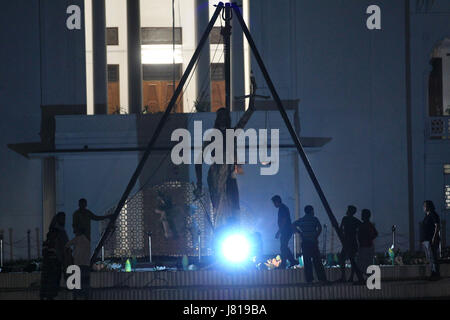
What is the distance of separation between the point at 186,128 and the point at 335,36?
4838mm

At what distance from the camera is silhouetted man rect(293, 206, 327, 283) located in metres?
18.7

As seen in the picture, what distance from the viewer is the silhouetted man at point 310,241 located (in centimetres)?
1869

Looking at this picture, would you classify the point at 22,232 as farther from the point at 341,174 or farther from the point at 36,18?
the point at 341,174

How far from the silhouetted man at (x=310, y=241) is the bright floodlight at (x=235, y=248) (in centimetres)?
143

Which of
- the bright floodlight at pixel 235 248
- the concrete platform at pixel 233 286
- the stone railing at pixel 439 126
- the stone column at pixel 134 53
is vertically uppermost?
the stone column at pixel 134 53

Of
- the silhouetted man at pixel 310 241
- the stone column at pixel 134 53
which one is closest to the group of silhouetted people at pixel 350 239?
the silhouetted man at pixel 310 241

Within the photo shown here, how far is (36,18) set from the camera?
25.3m

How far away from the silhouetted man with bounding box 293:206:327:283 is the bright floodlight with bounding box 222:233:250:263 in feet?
4.69

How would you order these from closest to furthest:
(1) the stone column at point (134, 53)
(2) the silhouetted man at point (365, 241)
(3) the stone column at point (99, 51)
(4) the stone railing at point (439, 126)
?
(2) the silhouetted man at point (365, 241) → (1) the stone column at point (134, 53) → (3) the stone column at point (99, 51) → (4) the stone railing at point (439, 126)

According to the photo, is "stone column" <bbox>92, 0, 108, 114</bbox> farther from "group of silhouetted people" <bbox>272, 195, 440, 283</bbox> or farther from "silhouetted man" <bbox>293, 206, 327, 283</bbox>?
"silhouetted man" <bbox>293, 206, 327, 283</bbox>

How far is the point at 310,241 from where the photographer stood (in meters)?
18.7

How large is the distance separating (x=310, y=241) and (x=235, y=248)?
73.9 inches

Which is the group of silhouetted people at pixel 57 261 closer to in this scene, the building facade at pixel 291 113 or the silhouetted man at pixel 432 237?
the building facade at pixel 291 113

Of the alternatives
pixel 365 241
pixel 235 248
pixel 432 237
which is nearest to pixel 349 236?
pixel 365 241
